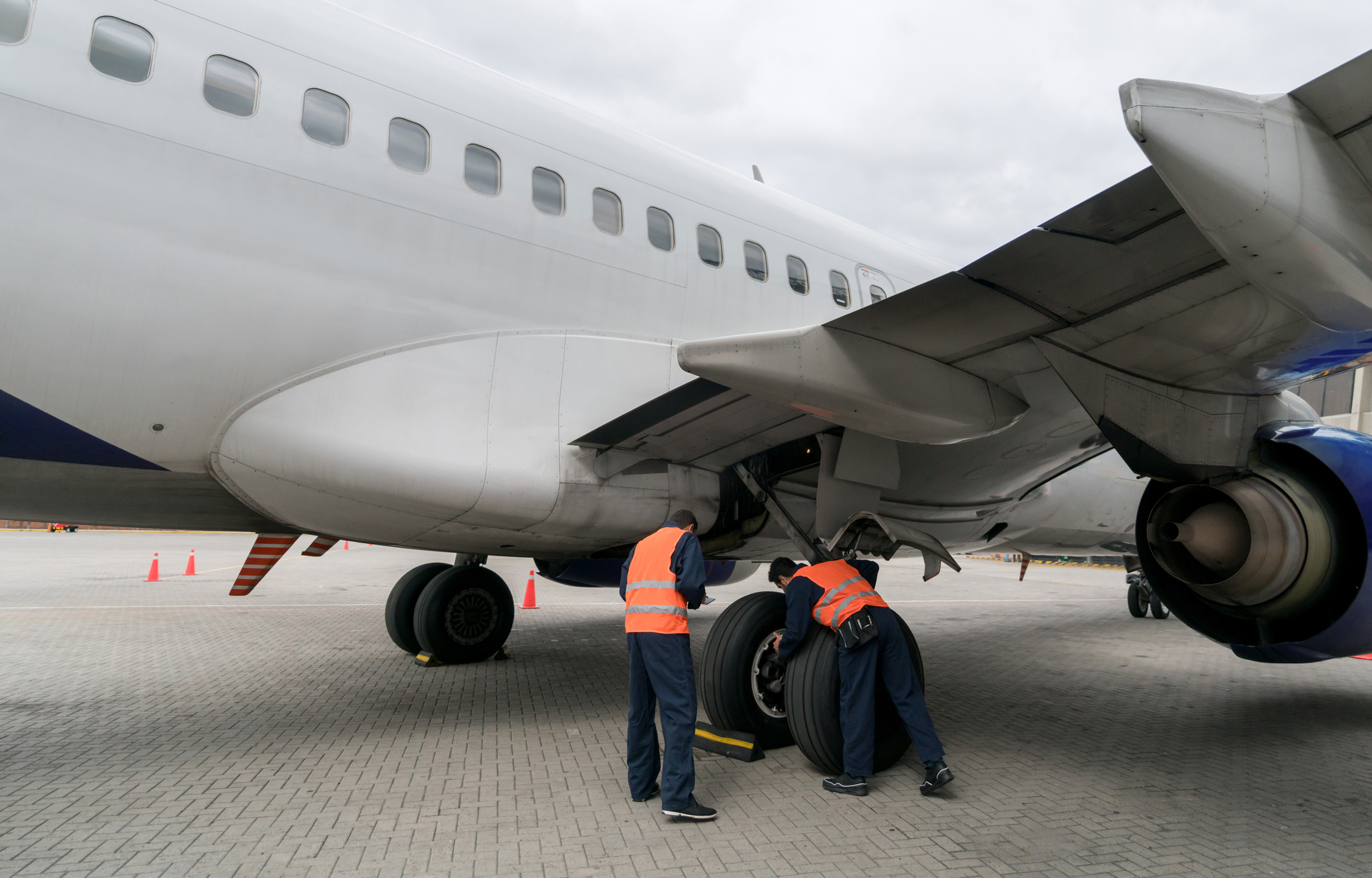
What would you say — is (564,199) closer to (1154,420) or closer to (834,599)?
(834,599)

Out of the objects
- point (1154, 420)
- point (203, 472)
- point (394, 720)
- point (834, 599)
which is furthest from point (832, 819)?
point (203, 472)

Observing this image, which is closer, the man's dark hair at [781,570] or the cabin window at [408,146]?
the cabin window at [408,146]

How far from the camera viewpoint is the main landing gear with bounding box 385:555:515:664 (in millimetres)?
7574

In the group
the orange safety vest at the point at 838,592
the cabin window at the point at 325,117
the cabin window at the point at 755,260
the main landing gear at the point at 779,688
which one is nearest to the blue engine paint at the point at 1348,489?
the main landing gear at the point at 779,688

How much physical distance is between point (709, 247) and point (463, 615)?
182 inches

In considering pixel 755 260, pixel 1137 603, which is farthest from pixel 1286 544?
pixel 1137 603

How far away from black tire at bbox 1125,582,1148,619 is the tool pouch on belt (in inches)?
432

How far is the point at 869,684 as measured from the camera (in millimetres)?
4266

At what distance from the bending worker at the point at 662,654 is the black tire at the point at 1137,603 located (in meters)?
11.9

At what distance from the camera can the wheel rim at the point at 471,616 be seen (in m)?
7.71

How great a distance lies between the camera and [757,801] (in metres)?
3.94

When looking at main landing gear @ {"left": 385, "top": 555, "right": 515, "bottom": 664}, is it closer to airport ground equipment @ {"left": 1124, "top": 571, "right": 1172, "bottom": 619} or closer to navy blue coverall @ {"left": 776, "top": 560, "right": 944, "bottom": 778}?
navy blue coverall @ {"left": 776, "top": 560, "right": 944, "bottom": 778}

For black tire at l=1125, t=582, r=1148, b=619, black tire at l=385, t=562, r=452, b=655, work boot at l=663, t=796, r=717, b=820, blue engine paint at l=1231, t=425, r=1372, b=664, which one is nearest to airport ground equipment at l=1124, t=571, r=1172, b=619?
black tire at l=1125, t=582, r=1148, b=619

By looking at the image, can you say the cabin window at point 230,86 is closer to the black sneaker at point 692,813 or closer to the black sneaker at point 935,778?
the black sneaker at point 692,813
